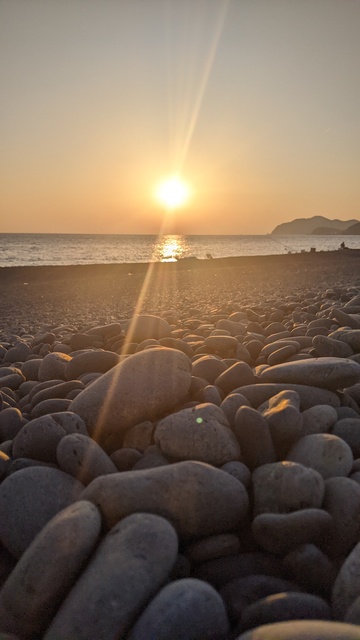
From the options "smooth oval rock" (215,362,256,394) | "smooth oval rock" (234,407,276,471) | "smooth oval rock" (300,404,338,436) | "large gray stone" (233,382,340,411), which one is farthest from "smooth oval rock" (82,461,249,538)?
"smooth oval rock" (215,362,256,394)

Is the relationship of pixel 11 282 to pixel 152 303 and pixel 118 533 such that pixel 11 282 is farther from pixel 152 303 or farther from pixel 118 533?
pixel 118 533

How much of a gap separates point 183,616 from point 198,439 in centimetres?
101

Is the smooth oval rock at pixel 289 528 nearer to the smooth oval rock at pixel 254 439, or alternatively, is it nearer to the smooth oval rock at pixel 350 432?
the smooth oval rock at pixel 254 439

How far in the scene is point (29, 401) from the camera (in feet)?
12.4

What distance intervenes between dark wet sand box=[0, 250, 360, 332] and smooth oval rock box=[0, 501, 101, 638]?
6778mm

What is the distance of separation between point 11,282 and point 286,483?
643 inches

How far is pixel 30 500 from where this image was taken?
2.09m

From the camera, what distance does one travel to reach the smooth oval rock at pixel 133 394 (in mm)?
2887

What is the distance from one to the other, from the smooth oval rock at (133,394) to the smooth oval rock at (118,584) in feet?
3.79

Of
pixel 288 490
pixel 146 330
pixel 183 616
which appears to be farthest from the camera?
pixel 146 330

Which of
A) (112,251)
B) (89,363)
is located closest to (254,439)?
(89,363)

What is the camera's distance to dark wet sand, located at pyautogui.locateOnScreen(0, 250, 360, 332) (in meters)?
10.1

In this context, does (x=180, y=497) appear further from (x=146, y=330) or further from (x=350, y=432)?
(x=146, y=330)

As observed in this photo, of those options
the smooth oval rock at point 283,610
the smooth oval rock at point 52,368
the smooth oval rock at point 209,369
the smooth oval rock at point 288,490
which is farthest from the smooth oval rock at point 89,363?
the smooth oval rock at point 283,610
